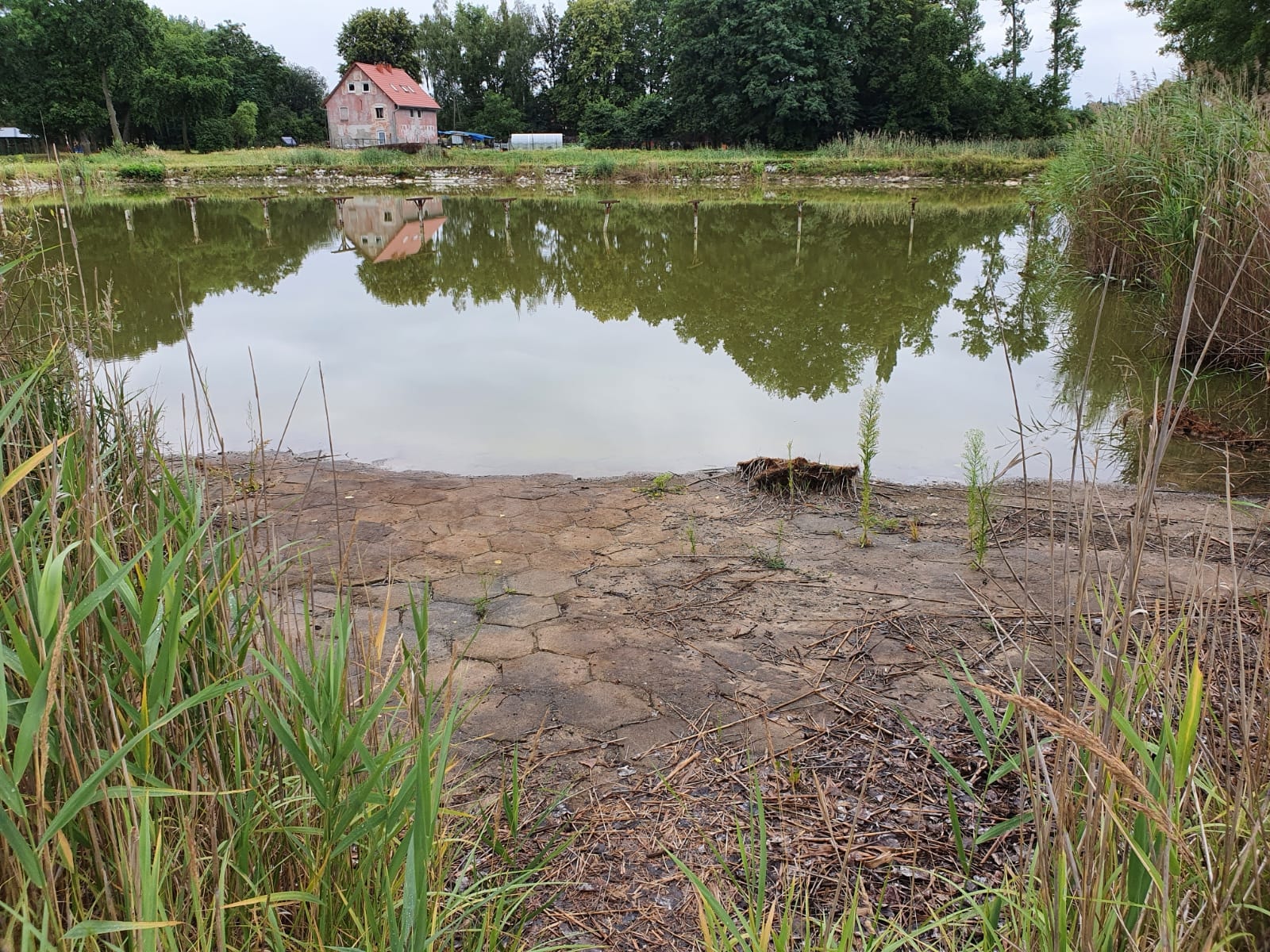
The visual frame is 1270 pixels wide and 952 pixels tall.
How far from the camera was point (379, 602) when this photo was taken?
309 centimetres

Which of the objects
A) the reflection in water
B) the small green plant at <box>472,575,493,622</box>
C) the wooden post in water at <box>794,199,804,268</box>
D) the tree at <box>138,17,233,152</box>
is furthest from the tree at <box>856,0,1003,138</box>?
the small green plant at <box>472,575,493,622</box>

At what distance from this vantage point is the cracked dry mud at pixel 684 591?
7.88 feet

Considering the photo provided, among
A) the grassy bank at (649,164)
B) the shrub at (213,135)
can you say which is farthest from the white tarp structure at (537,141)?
the shrub at (213,135)

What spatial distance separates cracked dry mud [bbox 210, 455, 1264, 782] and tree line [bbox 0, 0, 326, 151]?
30635mm

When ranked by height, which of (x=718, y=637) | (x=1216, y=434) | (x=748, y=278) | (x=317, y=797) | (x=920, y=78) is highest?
(x=920, y=78)

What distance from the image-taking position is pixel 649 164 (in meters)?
28.8

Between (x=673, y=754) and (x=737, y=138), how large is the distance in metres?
38.5

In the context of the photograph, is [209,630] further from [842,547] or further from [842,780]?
[842,547]

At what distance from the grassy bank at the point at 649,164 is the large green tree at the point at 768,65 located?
3.25 meters

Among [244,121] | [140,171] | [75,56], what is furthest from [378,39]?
[140,171]

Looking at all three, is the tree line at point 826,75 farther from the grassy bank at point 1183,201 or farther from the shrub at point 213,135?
the grassy bank at point 1183,201

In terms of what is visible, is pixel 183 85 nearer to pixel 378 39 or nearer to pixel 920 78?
pixel 378 39

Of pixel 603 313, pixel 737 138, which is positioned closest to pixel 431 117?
pixel 737 138

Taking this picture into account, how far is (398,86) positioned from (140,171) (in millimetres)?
22797
